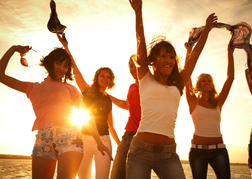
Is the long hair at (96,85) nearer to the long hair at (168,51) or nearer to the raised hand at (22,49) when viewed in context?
the raised hand at (22,49)

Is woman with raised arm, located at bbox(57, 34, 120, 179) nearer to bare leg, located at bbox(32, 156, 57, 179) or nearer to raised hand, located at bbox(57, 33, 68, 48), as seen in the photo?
raised hand, located at bbox(57, 33, 68, 48)

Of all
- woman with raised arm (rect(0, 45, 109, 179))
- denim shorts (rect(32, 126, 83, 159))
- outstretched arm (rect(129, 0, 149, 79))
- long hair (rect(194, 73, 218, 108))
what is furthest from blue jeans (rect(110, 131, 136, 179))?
long hair (rect(194, 73, 218, 108))

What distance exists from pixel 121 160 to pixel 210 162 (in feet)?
6.96

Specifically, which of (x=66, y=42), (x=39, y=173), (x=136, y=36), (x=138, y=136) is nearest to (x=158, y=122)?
(x=138, y=136)

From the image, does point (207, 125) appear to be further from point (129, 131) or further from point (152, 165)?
point (152, 165)

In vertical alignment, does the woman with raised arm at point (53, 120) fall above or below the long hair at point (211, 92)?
below

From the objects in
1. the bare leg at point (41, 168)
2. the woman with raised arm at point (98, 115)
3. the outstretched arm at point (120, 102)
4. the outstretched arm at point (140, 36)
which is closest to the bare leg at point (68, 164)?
the bare leg at point (41, 168)

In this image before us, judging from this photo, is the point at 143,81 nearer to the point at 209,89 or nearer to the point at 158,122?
the point at 158,122

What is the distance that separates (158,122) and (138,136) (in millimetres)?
358

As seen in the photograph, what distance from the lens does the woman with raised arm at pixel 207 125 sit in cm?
455

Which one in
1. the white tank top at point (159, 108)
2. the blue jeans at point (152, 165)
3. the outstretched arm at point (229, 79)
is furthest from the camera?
the outstretched arm at point (229, 79)

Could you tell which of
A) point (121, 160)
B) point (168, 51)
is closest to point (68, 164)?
point (121, 160)

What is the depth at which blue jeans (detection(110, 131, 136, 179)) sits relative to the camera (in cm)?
412

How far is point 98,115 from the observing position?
4.82 metres
